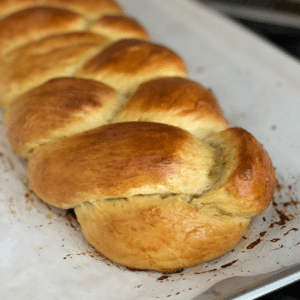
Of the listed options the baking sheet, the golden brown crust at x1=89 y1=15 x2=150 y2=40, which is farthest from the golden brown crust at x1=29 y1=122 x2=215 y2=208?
the golden brown crust at x1=89 y1=15 x2=150 y2=40

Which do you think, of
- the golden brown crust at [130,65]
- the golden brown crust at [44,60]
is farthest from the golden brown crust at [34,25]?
the golden brown crust at [130,65]

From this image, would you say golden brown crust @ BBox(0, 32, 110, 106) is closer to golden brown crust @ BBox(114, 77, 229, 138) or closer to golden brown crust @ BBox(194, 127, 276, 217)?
golden brown crust @ BBox(114, 77, 229, 138)

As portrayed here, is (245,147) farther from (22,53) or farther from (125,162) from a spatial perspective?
(22,53)

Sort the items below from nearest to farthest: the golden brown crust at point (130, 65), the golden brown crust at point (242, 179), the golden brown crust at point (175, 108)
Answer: the golden brown crust at point (242, 179), the golden brown crust at point (175, 108), the golden brown crust at point (130, 65)

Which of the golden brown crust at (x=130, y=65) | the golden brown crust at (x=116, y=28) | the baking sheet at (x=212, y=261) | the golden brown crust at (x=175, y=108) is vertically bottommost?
the baking sheet at (x=212, y=261)

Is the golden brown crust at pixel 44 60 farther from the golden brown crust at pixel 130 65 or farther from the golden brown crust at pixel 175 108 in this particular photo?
the golden brown crust at pixel 175 108
